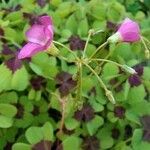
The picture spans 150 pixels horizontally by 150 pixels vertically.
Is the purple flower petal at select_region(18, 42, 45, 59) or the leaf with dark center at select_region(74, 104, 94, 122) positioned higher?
the purple flower petal at select_region(18, 42, 45, 59)

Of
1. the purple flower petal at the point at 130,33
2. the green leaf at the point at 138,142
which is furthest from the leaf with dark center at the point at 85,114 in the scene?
the purple flower petal at the point at 130,33

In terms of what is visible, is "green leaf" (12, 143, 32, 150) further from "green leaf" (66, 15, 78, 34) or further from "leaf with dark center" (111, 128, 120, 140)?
"green leaf" (66, 15, 78, 34)

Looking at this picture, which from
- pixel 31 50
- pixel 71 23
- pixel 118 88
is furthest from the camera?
pixel 71 23

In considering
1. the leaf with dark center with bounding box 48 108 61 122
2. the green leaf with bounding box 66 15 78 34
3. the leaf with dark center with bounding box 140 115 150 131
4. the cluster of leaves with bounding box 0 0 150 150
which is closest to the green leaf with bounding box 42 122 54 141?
the cluster of leaves with bounding box 0 0 150 150

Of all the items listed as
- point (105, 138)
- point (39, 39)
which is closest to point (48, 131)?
point (105, 138)

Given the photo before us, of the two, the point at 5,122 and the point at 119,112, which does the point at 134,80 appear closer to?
the point at 119,112

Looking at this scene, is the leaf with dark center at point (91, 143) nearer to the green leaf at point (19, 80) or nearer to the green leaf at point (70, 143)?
the green leaf at point (70, 143)

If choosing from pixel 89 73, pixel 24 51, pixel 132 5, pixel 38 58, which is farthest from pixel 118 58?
pixel 132 5

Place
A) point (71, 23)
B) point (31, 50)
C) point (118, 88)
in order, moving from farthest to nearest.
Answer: point (71, 23), point (118, 88), point (31, 50)

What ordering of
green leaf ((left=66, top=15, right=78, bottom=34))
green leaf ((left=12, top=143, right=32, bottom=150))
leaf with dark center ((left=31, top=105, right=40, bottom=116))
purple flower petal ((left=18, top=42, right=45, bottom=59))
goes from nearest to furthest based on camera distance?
purple flower petal ((left=18, top=42, right=45, bottom=59)) < green leaf ((left=12, top=143, right=32, bottom=150)) < leaf with dark center ((left=31, top=105, right=40, bottom=116)) < green leaf ((left=66, top=15, right=78, bottom=34))
